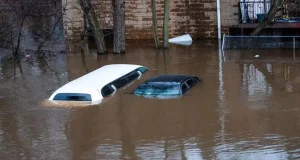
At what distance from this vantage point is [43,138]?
12.0 metres

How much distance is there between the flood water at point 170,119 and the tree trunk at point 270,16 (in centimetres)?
461

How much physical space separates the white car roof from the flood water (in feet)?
1.51

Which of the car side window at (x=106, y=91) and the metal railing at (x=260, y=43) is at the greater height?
the metal railing at (x=260, y=43)

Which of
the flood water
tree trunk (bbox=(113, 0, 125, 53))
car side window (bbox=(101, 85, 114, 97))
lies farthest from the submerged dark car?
tree trunk (bbox=(113, 0, 125, 53))

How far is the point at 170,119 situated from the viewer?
43.0 ft

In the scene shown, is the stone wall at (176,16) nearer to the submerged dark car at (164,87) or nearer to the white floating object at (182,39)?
the white floating object at (182,39)

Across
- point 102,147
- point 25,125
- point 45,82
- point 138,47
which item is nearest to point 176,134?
point 102,147

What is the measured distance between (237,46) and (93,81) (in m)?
10.8

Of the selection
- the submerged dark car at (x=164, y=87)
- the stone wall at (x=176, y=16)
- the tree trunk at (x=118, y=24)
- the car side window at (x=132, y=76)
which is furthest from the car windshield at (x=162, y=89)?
the stone wall at (x=176, y=16)

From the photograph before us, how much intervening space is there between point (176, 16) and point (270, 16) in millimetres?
5881

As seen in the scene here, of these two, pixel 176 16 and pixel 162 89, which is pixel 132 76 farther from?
pixel 176 16

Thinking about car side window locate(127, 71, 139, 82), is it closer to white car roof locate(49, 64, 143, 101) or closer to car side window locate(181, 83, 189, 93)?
white car roof locate(49, 64, 143, 101)

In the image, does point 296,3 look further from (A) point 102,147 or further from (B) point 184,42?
(A) point 102,147

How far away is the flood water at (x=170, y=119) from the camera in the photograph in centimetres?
1094
